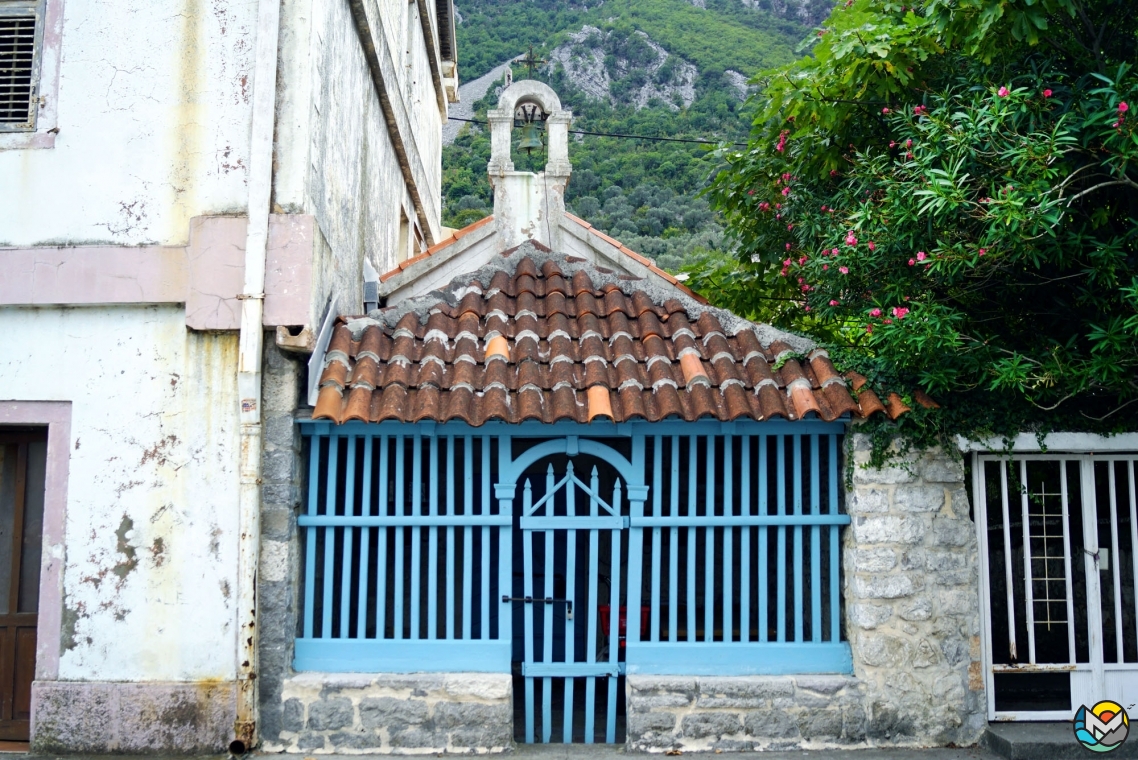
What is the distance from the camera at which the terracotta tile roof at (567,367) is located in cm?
579

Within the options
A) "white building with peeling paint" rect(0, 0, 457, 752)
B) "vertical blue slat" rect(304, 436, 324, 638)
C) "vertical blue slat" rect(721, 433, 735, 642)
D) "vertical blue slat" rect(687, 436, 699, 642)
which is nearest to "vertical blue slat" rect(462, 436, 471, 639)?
"vertical blue slat" rect(304, 436, 324, 638)

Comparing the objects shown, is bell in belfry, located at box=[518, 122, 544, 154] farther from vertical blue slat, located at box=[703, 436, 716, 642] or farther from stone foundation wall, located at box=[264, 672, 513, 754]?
stone foundation wall, located at box=[264, 672, 513, 754]

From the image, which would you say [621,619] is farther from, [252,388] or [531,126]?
[531,126]

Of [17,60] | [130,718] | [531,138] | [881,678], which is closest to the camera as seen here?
[130,718]

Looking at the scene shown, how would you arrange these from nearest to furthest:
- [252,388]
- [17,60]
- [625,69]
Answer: [252,388]
[17,60]
[625,69]

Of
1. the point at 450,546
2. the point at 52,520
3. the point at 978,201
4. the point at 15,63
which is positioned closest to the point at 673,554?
the point at 450,546

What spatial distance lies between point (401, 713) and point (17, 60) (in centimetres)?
543

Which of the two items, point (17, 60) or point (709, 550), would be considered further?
point (17, 60)

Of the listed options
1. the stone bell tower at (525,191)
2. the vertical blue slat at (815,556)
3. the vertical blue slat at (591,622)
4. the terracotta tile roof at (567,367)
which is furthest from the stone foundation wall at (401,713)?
the stone bell tower at (525,191)

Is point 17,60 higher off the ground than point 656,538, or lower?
higher

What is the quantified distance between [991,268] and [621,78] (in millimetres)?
38047

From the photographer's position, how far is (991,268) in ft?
18.3

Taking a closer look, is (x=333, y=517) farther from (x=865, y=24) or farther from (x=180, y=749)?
(x=865, y=24)

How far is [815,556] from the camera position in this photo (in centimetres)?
621
